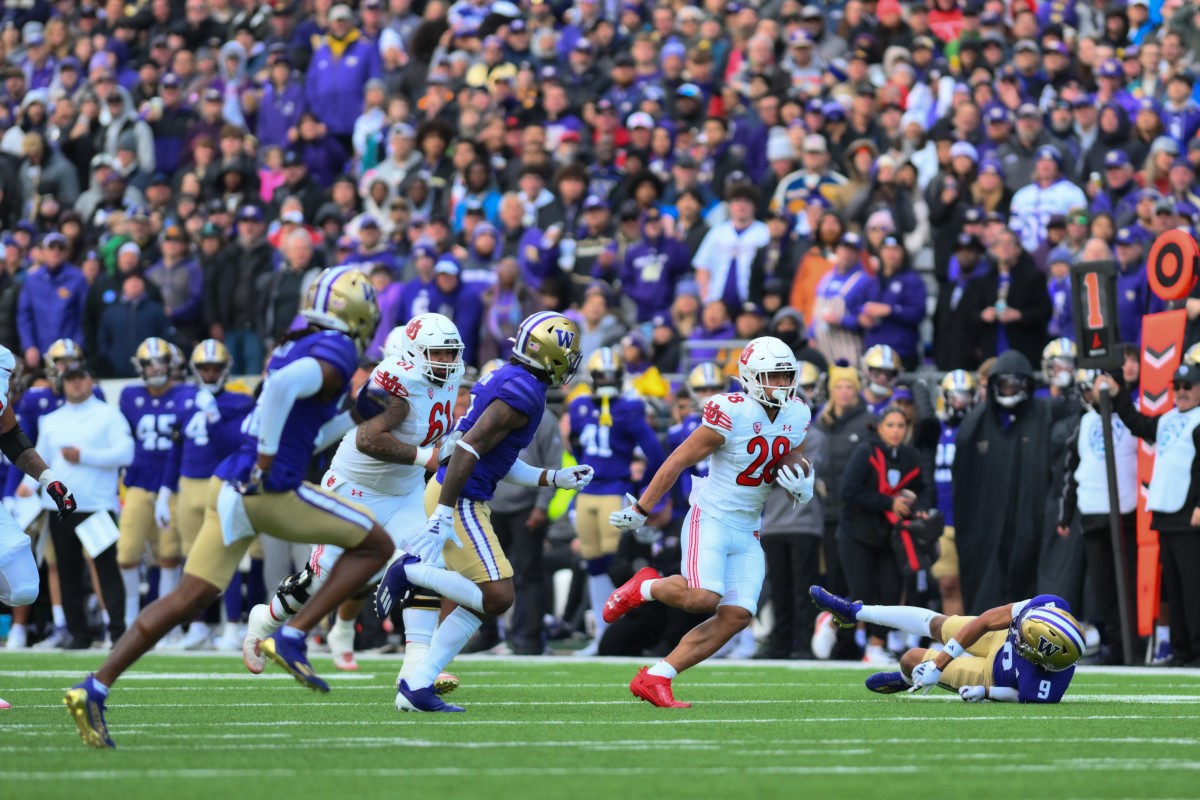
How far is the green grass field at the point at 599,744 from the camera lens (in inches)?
247

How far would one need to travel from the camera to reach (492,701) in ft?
33.6

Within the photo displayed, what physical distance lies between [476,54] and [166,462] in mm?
7301

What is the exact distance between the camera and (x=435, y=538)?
30.6 feet

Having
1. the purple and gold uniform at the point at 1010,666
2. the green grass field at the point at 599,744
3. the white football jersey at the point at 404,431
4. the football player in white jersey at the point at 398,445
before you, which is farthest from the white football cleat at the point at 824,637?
the white football jersey at the point at 404,431

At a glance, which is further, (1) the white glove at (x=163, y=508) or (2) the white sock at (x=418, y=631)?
(1) the white glove at (x=163, y=508)

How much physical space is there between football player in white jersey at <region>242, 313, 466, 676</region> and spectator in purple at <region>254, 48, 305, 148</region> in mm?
12079

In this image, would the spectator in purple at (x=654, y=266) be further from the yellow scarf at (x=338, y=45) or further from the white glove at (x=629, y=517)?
the white glove at (x=629, y=517)

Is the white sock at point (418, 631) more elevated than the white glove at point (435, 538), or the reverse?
the white glove at point (435, 538)

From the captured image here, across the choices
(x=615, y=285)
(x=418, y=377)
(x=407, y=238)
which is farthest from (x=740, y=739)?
(x=407, y=238)

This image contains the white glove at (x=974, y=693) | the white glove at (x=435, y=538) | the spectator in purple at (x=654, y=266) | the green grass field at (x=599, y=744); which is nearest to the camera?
the green grass field at (x=599, y=744)

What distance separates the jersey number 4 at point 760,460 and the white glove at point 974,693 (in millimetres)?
1478

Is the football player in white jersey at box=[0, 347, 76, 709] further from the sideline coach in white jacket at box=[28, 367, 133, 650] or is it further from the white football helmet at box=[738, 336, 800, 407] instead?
the sideline coach in white jacket at box=[28, 367, 133, 650]

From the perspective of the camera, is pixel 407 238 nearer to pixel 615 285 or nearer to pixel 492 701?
pixel 615 285

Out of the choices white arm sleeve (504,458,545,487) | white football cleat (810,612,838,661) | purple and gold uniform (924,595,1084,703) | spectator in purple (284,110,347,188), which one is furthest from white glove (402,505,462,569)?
spectator in purple (284,110,347,188)
